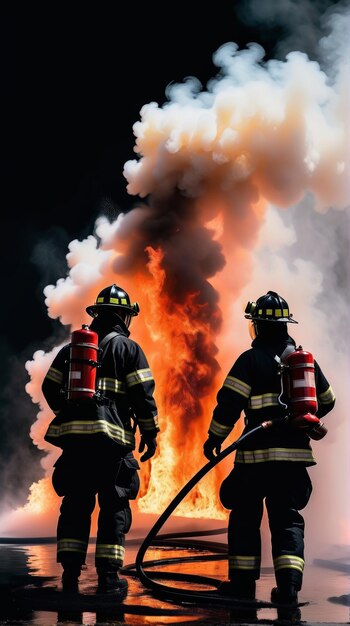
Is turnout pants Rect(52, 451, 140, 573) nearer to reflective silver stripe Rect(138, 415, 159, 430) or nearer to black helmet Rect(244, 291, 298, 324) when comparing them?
reflective silver stripe Rect(138, 415, 159, 430)

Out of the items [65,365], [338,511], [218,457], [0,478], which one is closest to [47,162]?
[0,478]

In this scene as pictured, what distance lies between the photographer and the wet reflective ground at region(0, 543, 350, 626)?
3.98 meters

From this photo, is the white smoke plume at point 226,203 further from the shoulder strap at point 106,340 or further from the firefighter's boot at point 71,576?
the firefighter's boot at point 71,576

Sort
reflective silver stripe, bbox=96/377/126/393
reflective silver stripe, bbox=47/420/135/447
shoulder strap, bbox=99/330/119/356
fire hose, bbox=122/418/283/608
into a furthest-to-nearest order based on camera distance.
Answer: shoulder strap, bbox=99/330/119/356, reflective silver stripe, bbox=96/377/126/393, reflective silver stripe, bbox=47/420/135/447, fire hose, bbox=122/418/283/608

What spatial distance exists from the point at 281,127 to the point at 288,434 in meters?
6.47

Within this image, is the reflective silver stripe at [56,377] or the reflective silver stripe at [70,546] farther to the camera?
the reflective silver stripe at [56,377]

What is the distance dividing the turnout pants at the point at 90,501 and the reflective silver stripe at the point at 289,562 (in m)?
1.07

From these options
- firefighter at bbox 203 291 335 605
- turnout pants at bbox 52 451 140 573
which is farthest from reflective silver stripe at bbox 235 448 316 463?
turnout pants at bbox 52 451 140 573

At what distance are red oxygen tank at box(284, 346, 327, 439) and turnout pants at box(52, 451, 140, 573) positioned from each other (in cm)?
126

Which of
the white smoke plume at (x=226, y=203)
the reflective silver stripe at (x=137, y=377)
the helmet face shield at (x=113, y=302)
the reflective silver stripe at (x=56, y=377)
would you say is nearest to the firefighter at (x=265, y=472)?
the reflective silver stripe at (x=137, y=377)

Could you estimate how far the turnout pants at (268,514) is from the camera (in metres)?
4.86

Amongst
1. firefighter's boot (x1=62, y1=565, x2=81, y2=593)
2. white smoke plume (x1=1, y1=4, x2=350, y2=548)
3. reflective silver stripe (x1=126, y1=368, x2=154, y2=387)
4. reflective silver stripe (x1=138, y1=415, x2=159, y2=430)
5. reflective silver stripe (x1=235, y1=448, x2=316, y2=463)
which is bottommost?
firefighter's boot (x1=62, y1=565, x2=81, y2=593)

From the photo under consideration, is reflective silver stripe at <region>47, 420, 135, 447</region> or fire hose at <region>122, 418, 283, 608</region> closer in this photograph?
fire hose at <region>122, 418, 283, 608</region>

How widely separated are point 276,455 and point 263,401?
40 cm
